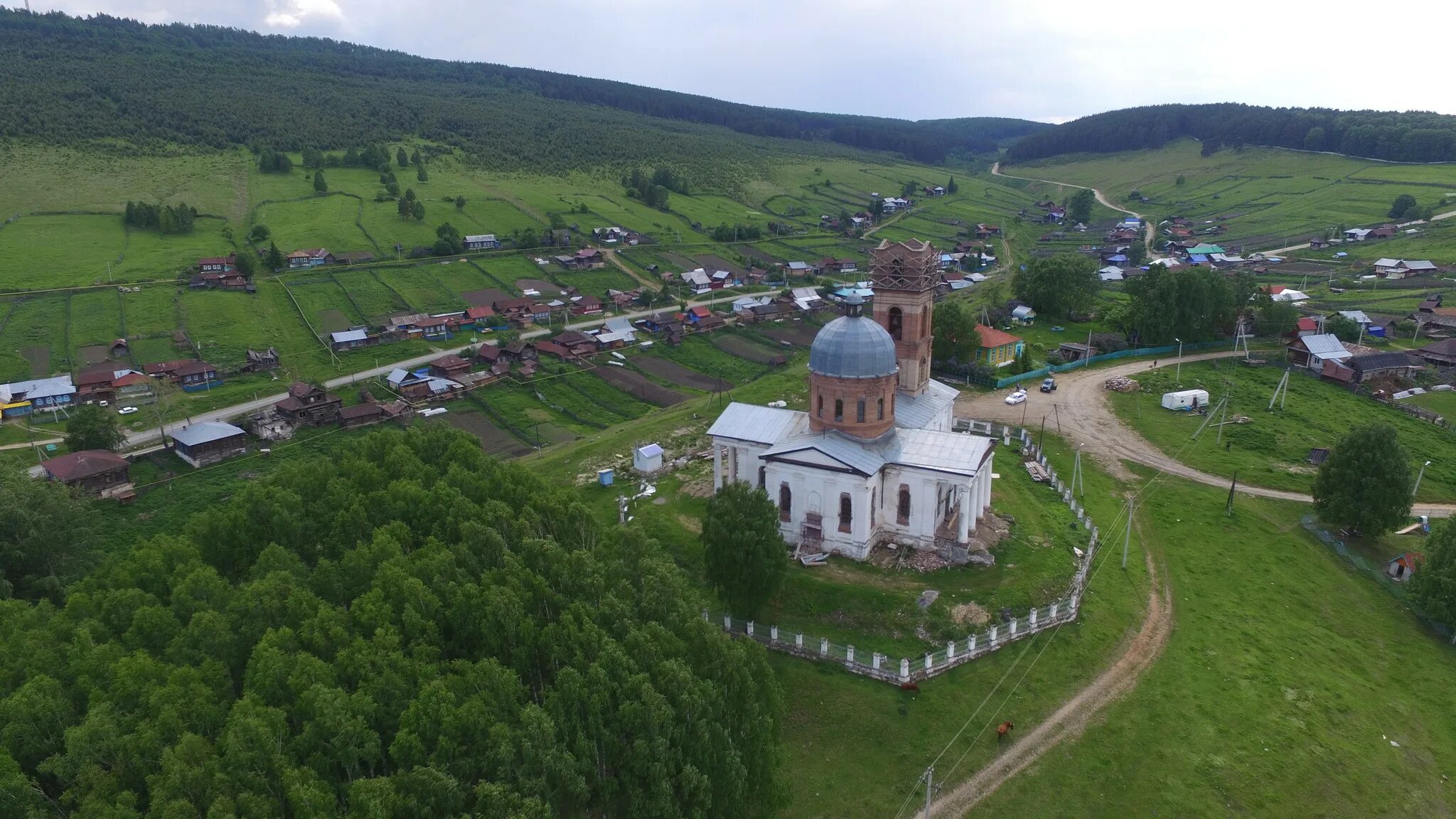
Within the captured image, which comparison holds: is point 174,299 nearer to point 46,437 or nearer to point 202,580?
→ point 46,437

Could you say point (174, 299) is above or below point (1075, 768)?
above

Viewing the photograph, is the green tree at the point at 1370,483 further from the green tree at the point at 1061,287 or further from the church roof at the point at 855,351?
the green tree at the point at 1061,287

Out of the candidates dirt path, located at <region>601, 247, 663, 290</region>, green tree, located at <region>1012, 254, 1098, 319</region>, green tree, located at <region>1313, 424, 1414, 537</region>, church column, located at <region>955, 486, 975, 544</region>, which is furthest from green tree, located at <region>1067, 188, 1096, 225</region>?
church column, located at <region>955, 486, 975, 544</region>

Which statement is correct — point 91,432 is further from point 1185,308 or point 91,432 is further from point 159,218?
point 1185,308

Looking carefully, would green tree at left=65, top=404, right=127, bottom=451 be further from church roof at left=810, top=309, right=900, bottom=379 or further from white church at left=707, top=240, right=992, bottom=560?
church roof at left=810, top=309, right=900, bottom=379

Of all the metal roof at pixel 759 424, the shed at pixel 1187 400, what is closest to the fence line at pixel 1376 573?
the shed at pixel 1187 400

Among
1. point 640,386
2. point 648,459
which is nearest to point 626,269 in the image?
point 640,386

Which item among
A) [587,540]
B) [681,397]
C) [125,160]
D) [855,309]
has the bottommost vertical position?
[681,397]

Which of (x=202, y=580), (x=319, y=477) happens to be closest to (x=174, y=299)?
(x=319, y=477)
